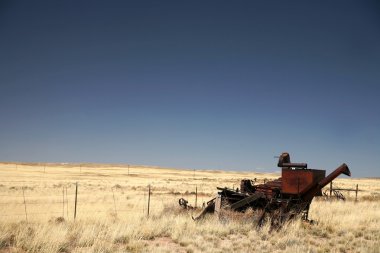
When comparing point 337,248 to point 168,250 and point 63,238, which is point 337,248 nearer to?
point 168,250

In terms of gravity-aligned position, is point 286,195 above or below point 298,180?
below

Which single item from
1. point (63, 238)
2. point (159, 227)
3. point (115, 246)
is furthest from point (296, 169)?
point (63, 238)

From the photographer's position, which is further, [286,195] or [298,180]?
[286,195]

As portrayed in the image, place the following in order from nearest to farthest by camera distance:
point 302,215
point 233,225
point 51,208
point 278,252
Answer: point 278,252
point 233,225
point 302,215
point 51,208

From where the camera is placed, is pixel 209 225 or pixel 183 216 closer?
pixel 209 225

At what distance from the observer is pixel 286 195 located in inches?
530

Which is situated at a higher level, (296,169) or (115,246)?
(296,169)

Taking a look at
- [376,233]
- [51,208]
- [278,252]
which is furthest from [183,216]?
[51,208]

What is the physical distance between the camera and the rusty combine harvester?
42.5 feet

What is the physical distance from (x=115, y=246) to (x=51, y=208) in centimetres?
1302

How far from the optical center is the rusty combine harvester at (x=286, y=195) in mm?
12945

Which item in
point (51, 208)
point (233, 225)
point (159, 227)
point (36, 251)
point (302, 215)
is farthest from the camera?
point (51, 208)

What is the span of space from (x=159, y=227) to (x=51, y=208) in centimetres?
1145

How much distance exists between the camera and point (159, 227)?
11539 mm
